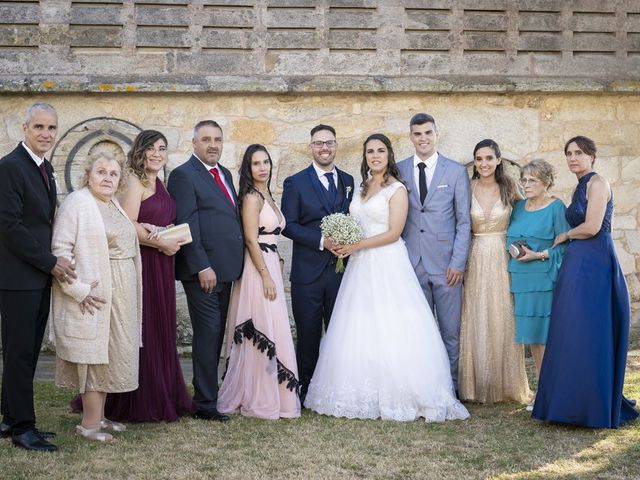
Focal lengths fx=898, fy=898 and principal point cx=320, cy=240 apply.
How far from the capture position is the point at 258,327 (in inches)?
263

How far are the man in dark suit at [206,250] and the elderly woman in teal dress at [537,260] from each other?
7.07 feet

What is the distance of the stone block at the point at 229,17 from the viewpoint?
30.7ft

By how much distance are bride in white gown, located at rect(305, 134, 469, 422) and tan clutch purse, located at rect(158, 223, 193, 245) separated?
122cm

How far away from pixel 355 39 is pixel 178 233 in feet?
13.8

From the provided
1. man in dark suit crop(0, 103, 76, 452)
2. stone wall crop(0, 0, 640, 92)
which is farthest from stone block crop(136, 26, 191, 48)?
man in dark suit crop(0, 103, 76, 452)

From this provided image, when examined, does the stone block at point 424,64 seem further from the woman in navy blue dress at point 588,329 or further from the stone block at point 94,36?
the woman in navy blue dress at point 588,329

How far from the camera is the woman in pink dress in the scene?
21.7 feet

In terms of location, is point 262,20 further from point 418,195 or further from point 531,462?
point 531,462

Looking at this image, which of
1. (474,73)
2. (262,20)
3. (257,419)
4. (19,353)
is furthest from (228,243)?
(474,73)

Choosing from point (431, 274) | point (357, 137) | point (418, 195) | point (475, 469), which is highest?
point (357, 137)

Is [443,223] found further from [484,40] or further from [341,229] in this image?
[484,40]

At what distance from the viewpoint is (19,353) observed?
5.52 m

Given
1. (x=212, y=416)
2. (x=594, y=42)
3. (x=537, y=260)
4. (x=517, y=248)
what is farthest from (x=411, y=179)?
(x=594, y=42)

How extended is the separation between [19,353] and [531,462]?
318 centimetres
